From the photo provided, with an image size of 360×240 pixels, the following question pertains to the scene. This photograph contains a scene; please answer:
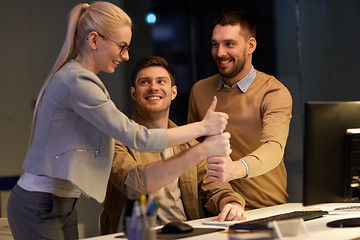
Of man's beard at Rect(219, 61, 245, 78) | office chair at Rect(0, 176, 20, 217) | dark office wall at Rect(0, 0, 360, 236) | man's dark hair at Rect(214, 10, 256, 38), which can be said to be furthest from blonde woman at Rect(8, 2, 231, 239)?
dark office wall at Rect(0, 0, 360, 236)

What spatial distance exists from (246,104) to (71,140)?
1.35m

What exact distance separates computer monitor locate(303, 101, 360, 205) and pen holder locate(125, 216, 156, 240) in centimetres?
66

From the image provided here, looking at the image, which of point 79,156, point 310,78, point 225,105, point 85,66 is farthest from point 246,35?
point 310,78

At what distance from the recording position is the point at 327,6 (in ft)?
17.0

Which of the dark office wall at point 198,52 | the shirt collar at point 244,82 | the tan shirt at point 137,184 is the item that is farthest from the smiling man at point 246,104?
the dark office wall at point 198,52

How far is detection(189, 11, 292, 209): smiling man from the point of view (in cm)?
304

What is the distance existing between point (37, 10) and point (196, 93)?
211 cm

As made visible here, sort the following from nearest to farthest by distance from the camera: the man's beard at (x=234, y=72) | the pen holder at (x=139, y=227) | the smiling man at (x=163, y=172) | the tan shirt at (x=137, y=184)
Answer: the pen holder at (x=139, y=227) → the smiling man at (x=163, y=172) → the tan shirt at (x=137, y=184) → the man's beard at (x=234, y=72)

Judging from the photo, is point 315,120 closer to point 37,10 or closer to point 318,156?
point 318,156

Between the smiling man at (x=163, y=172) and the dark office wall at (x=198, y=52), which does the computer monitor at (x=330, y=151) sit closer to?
the smiling man at (x=163, y=172)

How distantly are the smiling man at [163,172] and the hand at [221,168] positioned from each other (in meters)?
0.06

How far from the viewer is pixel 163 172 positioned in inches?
96.8

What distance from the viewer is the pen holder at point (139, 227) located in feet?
5.33

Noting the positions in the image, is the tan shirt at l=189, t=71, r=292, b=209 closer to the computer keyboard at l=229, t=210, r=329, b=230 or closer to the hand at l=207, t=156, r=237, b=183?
the hand at l=207, t=156, r=237, b=183
